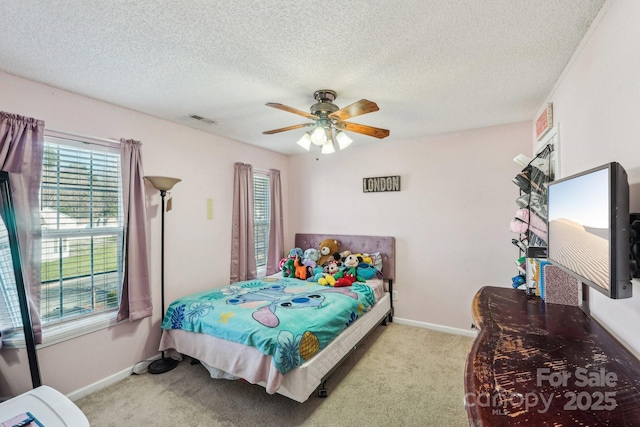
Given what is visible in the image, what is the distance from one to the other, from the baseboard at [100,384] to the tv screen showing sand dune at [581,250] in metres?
3.37

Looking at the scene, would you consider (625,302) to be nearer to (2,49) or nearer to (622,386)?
(622,386)

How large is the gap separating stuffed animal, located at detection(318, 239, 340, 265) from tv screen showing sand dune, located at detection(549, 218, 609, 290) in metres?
2.56

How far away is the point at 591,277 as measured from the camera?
3.64ft

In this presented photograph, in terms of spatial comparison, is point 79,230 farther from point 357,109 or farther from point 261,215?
point 357,109

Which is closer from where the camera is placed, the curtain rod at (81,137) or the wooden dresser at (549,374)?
the wooden dresser at (549,374)

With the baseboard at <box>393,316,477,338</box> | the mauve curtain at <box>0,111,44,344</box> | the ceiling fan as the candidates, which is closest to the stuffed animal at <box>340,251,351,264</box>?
the baseboard at <box>393,316,477,338</box>

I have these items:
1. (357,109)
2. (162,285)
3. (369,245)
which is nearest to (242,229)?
(162,285)

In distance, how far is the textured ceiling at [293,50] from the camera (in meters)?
1.35

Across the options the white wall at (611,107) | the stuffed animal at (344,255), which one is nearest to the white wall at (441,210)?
the stuffed animal at (344,255)

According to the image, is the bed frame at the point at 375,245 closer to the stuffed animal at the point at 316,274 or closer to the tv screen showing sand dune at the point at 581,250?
the stuffed animal at the point at 316,274

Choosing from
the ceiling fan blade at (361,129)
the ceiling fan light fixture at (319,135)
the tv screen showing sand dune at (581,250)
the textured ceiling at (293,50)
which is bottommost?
the tv screen showing sand dune at (581,250)

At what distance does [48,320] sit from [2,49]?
1.89 meters

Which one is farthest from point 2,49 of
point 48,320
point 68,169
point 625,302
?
point 625,302

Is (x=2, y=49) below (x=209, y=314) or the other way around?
the other way around
